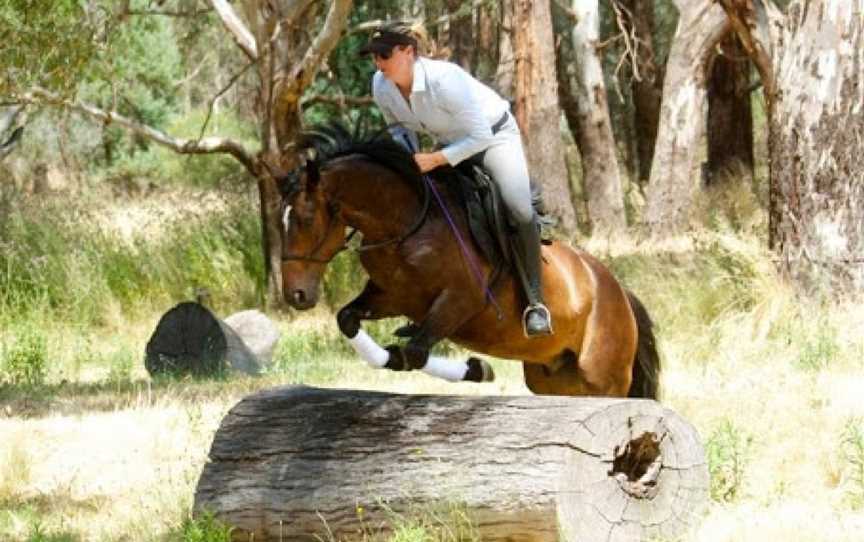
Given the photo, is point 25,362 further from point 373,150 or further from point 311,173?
point 311,173

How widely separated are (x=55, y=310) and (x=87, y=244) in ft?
5.25

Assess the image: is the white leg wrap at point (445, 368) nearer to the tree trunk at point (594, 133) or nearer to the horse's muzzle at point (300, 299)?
the horse's muzzle at point (300, 299)

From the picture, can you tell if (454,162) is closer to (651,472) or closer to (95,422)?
(651,472)

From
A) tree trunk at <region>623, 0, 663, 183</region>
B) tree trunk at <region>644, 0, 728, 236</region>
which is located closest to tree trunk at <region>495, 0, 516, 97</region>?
tree trunk at <region>644, 0, 728, 236</region>

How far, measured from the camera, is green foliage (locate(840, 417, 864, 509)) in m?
8.75

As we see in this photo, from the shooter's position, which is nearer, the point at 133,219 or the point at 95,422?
the point at 95,422

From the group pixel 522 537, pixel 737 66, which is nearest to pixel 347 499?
pixel 522 537

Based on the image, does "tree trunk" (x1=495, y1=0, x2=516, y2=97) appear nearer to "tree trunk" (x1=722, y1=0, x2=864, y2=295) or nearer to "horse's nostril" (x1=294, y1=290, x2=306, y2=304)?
"tree trunk" (x1=722, y1=0, x2=864, y2=295)

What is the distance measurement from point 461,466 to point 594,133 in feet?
65.1

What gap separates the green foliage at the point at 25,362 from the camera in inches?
584

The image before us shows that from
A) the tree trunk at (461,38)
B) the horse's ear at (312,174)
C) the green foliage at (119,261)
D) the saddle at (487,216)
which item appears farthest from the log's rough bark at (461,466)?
the tree trunk at (461,38)

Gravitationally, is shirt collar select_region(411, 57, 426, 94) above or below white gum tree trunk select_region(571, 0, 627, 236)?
above

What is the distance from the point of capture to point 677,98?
81.9 ft

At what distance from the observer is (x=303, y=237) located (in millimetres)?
8625
